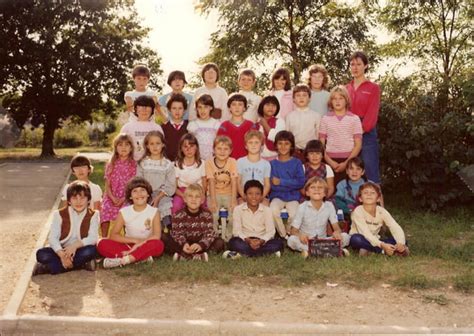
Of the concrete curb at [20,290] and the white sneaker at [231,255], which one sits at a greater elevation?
the white sneaker at [231,255]

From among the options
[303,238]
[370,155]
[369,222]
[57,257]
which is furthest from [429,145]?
[57,257]

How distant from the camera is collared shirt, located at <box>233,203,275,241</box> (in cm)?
A: 725

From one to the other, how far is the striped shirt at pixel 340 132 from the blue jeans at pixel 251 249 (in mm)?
1721

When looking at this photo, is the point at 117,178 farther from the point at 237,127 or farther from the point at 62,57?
the point at 62,57

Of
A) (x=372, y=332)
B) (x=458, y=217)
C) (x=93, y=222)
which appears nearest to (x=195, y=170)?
(x=93, y=222)

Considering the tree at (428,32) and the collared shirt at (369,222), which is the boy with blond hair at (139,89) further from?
the tree at (428,32)

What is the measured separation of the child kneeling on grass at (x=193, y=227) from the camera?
6.96 metres

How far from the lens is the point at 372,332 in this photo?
4.52 meters

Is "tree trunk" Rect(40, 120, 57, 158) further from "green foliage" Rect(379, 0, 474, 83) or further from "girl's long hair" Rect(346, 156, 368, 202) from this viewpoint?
"girl's long hair" Rect(346, 156, 368, 202)

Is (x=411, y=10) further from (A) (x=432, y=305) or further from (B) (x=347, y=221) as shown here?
(A) (x=432, y=305)

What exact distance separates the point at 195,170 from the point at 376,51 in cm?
1652

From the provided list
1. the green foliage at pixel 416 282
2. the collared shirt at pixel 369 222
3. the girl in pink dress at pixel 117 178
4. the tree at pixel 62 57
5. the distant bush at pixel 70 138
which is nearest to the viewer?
the green foliage at pixel 416 282

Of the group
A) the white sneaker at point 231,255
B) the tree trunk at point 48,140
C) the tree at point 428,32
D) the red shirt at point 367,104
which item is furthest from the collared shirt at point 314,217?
the tree trunk at point 48,140

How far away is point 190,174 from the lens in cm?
773
